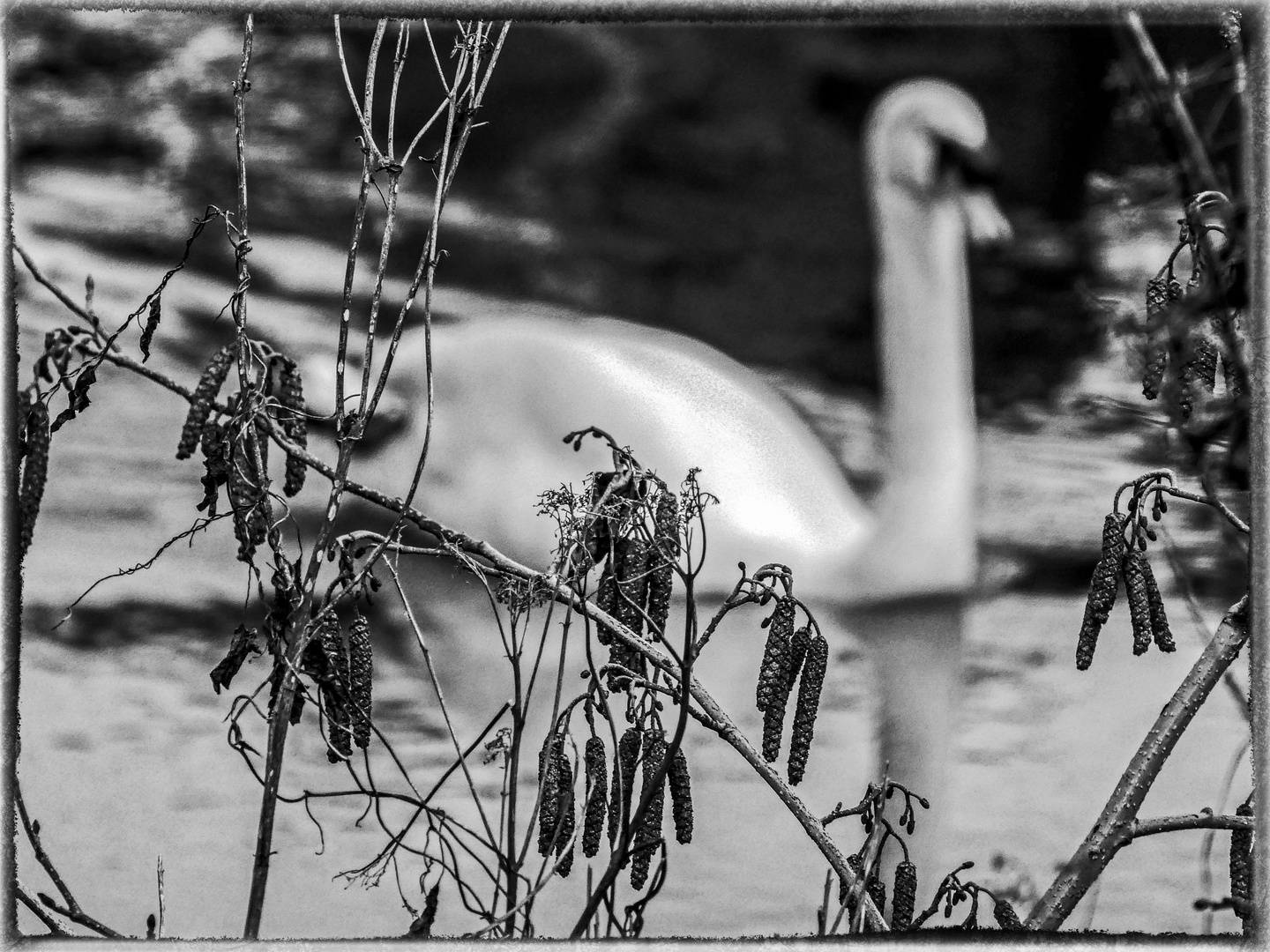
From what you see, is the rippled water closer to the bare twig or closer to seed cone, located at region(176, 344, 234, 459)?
the bare twig

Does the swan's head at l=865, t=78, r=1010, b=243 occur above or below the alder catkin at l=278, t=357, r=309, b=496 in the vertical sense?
above

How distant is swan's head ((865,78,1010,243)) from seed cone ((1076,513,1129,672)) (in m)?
0.71

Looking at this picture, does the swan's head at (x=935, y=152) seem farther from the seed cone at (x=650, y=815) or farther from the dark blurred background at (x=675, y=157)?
the seed cone at (x=650, y=815)

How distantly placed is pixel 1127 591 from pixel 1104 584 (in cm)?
2

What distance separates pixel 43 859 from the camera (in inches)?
44.9

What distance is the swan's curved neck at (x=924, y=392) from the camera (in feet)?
5.50

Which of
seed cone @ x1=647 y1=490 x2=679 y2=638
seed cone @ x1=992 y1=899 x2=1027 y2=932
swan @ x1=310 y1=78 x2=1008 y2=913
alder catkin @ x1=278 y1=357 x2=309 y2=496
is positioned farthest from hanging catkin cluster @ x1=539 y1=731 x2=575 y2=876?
swan @ x1=310 y1=78 x2=1008 y2=913

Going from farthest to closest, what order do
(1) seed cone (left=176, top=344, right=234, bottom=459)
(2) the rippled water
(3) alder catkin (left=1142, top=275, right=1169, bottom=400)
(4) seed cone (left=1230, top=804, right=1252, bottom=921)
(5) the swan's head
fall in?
(5) the swan's head < (2) the rippled water < (4) seed cone (left=1230, top=804, right=1252, bottom=921) < (3) alder catkin (left=1142, top=275, right=1169, bottom=400) < (1) seed cone (left=176, top=344, right=234, bottom=459)

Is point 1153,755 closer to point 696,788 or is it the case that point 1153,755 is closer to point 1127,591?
point 1127,591

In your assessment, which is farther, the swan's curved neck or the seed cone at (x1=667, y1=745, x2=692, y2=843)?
the swan's curved neck

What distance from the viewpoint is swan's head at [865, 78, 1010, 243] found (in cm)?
164

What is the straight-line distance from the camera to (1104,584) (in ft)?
3.64

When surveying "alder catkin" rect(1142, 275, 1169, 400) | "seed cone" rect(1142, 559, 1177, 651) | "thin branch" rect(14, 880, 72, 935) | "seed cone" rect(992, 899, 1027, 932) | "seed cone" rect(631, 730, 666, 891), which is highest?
"alder catkin" rect(1142, 275, 1169, 400)

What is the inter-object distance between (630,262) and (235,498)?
788 millimetres
